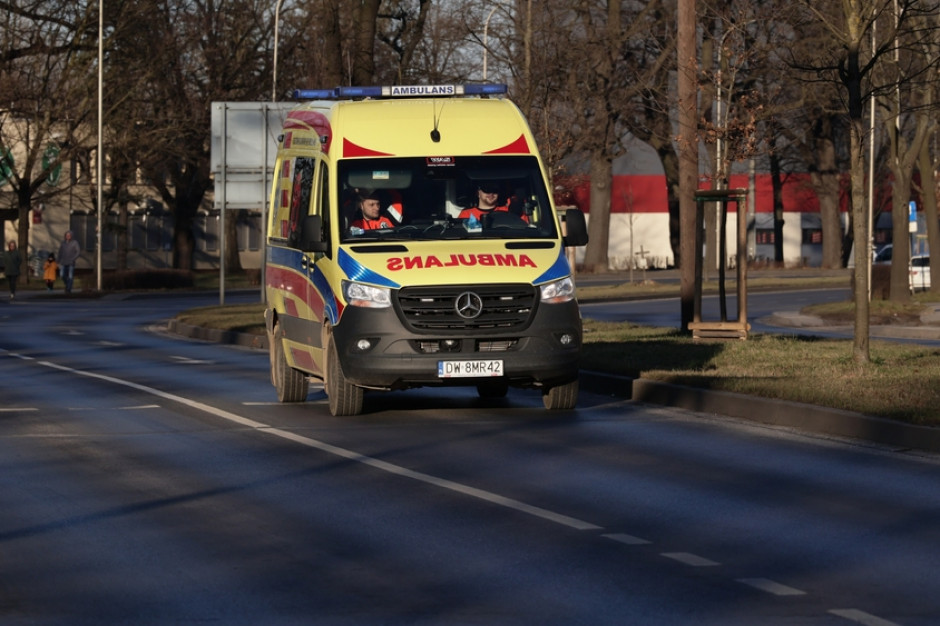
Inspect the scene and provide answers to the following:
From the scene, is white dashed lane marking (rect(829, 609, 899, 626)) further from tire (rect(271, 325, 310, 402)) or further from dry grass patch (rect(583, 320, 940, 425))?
tire (rect(271, 325, 310, 402))

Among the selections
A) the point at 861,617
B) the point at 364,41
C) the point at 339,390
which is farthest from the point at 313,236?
the point at 364,41

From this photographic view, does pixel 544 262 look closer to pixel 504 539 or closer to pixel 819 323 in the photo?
pixel 504 539

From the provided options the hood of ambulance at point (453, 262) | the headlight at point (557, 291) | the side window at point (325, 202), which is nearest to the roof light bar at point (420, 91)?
the side window at point (325, 202)

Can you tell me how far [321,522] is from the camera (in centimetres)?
946

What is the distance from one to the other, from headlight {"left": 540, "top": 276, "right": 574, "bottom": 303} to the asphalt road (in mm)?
1094

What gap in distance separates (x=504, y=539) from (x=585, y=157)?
53.0 meters

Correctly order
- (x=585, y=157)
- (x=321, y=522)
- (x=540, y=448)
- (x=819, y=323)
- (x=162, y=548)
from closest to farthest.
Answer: (x=162, y=548) → (x=321, y=522) → (x=540, y=448) → (x=819, y=323) → (x=585, y=157)

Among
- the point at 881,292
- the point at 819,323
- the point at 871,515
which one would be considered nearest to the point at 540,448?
the point at 871,515

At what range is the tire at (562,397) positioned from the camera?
51.4 ft

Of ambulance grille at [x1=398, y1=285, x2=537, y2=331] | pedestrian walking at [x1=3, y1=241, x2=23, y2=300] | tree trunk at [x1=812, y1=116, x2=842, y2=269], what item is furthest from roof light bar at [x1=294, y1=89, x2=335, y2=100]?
tree trunk at [x1=812, y1=116, x2=842, y2=269]

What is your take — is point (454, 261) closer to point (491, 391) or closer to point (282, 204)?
point (491, 391)

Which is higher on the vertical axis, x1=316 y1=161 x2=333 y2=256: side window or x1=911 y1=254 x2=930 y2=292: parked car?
x1=316 y1=161 x2=333 y2=256: side window

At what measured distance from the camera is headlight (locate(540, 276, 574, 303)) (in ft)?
48.4

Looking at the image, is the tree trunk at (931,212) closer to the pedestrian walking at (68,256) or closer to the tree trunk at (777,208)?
the pedestrian walking at (68,256)
